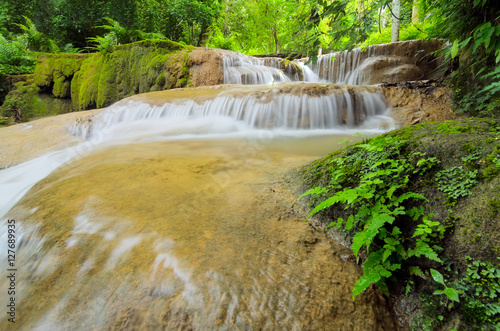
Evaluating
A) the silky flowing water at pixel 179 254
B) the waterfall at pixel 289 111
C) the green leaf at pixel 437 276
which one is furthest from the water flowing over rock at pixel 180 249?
the waterfall at pixel 289 111

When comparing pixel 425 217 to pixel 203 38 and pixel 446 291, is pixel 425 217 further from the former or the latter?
pixel 203 38

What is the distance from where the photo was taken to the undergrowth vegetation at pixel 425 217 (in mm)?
962

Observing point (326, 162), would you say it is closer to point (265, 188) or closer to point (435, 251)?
point (265, 188)

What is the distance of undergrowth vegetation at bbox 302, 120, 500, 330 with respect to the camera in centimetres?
96

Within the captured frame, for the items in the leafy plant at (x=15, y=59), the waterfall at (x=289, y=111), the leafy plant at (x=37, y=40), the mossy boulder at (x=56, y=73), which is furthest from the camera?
the leafy plant at (x=37, y=40)

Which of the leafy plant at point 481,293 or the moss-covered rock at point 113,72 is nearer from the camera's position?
the leafy plant at point 481,293

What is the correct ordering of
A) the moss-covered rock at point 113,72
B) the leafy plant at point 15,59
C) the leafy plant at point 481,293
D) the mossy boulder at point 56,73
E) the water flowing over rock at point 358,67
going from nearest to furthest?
the leafy plant at point 481,293 → the water flowing over rock at point 358,67 → the moss-covered rock at point 113,72 → the mossy boulder at point 56,73 → the leafy plant at point 15,59

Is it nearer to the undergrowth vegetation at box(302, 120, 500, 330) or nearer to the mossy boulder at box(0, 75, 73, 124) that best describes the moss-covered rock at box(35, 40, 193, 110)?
the mossy boulder at box(0, 75, 73, 124)

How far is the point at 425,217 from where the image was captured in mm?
1197

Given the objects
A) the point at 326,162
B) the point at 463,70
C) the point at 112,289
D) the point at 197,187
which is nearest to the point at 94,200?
the point at 197,187

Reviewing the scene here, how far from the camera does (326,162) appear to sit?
209 cm

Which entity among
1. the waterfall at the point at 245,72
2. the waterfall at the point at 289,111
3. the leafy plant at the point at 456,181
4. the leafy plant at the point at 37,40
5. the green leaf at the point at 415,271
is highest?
the leafy plant at the point at 37,40

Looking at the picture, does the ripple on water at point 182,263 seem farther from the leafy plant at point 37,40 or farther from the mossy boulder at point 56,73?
the leafy plant at point 37,40

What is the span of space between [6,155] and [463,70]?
31.2 feet
